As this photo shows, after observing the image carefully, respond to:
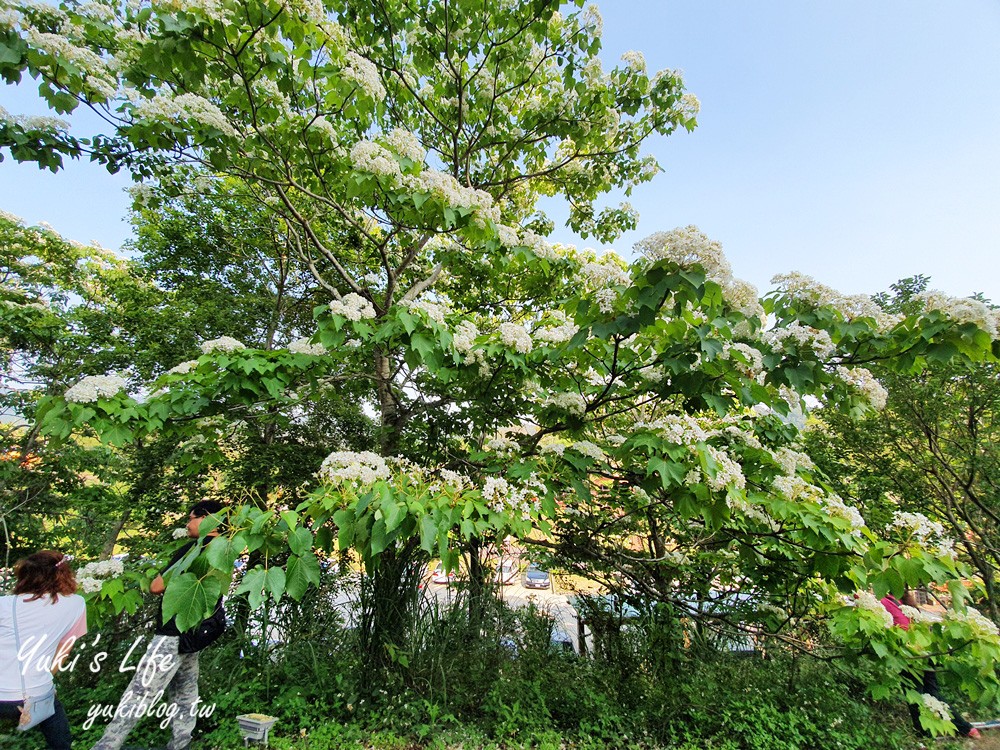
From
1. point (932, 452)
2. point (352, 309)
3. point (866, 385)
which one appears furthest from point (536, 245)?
point (932, 452)

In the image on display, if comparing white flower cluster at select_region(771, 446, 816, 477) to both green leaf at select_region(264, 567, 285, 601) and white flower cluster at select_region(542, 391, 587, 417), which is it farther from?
green leaf at select_region(264, 567, 285, 601)

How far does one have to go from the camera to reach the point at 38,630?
238cm

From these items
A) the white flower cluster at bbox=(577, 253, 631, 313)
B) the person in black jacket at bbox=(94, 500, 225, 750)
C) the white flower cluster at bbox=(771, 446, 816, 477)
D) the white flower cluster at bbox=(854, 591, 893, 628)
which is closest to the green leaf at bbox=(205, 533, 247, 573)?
the person in black jacket at bbox=(94, 500, 225, 750)

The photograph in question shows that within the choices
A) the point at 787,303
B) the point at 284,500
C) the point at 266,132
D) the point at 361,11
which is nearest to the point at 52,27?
the point at 266,132

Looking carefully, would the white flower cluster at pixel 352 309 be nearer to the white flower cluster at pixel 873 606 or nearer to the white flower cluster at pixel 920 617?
the white flower cluster at pixel 873 606

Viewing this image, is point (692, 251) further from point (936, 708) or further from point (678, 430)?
point (936, 708)

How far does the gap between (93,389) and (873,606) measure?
14.6 feet

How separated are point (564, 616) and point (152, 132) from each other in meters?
5.00

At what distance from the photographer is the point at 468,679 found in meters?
3.38

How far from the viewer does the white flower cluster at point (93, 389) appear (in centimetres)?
221

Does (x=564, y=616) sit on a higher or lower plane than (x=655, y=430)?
lower

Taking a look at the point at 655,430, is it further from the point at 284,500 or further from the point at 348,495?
the point at 284,500

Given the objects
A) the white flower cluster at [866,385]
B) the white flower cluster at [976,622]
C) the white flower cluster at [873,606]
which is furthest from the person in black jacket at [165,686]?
the white flower cluster at [976,622]

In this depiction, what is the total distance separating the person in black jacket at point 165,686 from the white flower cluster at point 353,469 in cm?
88
